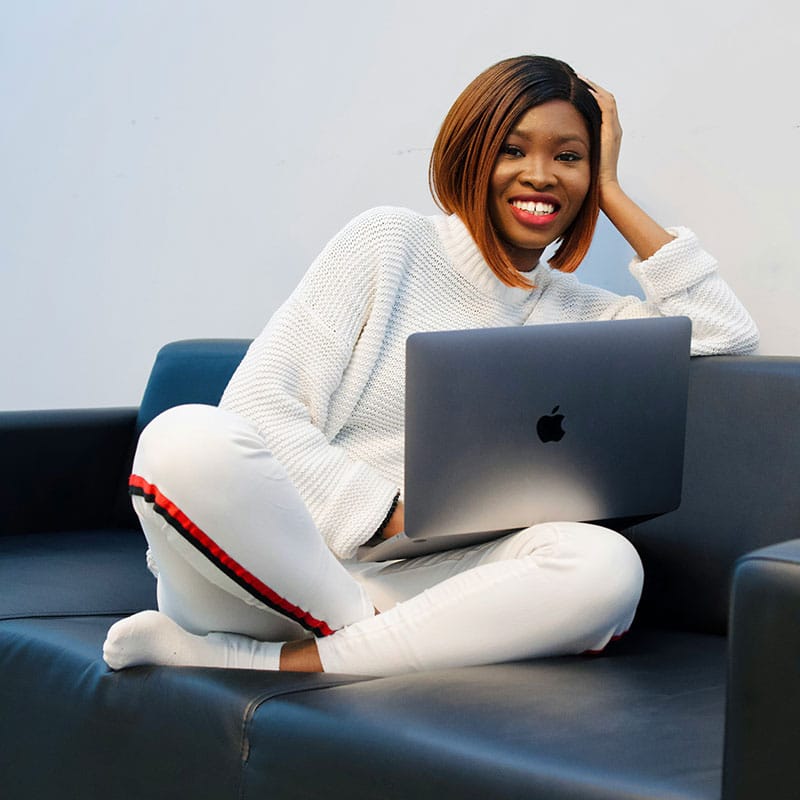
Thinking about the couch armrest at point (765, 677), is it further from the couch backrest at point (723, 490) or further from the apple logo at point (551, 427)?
the couch backrest at point (723, 490)

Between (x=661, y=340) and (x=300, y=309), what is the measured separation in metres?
0.47

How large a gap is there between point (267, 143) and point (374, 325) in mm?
1019

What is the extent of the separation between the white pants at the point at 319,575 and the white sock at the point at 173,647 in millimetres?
32

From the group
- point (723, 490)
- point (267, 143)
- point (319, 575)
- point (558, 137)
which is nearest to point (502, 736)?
point (319, 575)

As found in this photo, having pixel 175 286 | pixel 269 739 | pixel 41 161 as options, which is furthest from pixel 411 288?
pixel 41 161

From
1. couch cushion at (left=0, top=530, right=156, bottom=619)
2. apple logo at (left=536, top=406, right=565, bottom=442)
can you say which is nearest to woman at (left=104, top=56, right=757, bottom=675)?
apple logo at (left=536, top=406, right=565, bottom=442)

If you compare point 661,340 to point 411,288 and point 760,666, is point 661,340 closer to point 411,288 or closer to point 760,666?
point 411,288

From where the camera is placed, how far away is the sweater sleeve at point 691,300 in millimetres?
1719

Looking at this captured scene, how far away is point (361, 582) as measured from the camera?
1546mm

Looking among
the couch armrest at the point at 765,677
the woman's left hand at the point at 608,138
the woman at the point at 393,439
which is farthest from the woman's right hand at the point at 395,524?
the couch armrest at the point at 765,677

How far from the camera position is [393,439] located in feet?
5.53

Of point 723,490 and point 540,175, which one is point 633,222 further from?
point 723,490

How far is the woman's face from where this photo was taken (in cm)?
173

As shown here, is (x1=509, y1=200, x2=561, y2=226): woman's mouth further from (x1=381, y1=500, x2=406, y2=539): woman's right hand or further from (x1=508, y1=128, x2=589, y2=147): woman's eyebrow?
(x1=381, y1=500, x2=406, y2=539): woman's right hand
